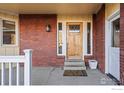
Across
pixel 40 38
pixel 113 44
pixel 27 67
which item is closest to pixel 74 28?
pixel 40 38

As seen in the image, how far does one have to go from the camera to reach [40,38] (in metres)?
13.0

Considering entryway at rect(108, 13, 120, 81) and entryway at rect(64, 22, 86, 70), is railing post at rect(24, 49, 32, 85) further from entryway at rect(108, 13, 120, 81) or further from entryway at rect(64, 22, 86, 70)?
entryway at rect(64, 22, 86, 70)

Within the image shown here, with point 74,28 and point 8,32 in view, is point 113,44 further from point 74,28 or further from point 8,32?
point 8,32

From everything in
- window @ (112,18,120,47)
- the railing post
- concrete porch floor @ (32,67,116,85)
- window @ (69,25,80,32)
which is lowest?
concrete porch floor @ (32,67,116,85)

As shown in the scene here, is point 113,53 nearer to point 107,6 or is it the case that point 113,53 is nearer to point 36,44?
point 107,6

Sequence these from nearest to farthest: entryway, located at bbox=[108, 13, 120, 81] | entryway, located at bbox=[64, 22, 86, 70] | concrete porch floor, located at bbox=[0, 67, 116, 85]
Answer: concrete porch floor, located at bbox=[0, 67, 116, 85], entryway, located at bbox=[108, 13, 120, 81], entryway, located at bbox=[64, 22, 86, 70]

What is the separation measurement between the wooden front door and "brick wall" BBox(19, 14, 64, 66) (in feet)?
2.27

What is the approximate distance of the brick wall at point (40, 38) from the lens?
12.9m

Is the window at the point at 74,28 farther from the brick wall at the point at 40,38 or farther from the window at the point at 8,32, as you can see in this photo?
the window at the point at 8,32

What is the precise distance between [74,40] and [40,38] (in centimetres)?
177

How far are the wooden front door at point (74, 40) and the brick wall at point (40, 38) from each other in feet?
2.27

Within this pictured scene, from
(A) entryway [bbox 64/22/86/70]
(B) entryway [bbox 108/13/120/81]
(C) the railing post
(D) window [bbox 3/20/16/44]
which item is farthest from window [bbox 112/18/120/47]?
(D) window [bbox 3/20/16/44]

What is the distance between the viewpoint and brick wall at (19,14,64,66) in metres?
12.9
